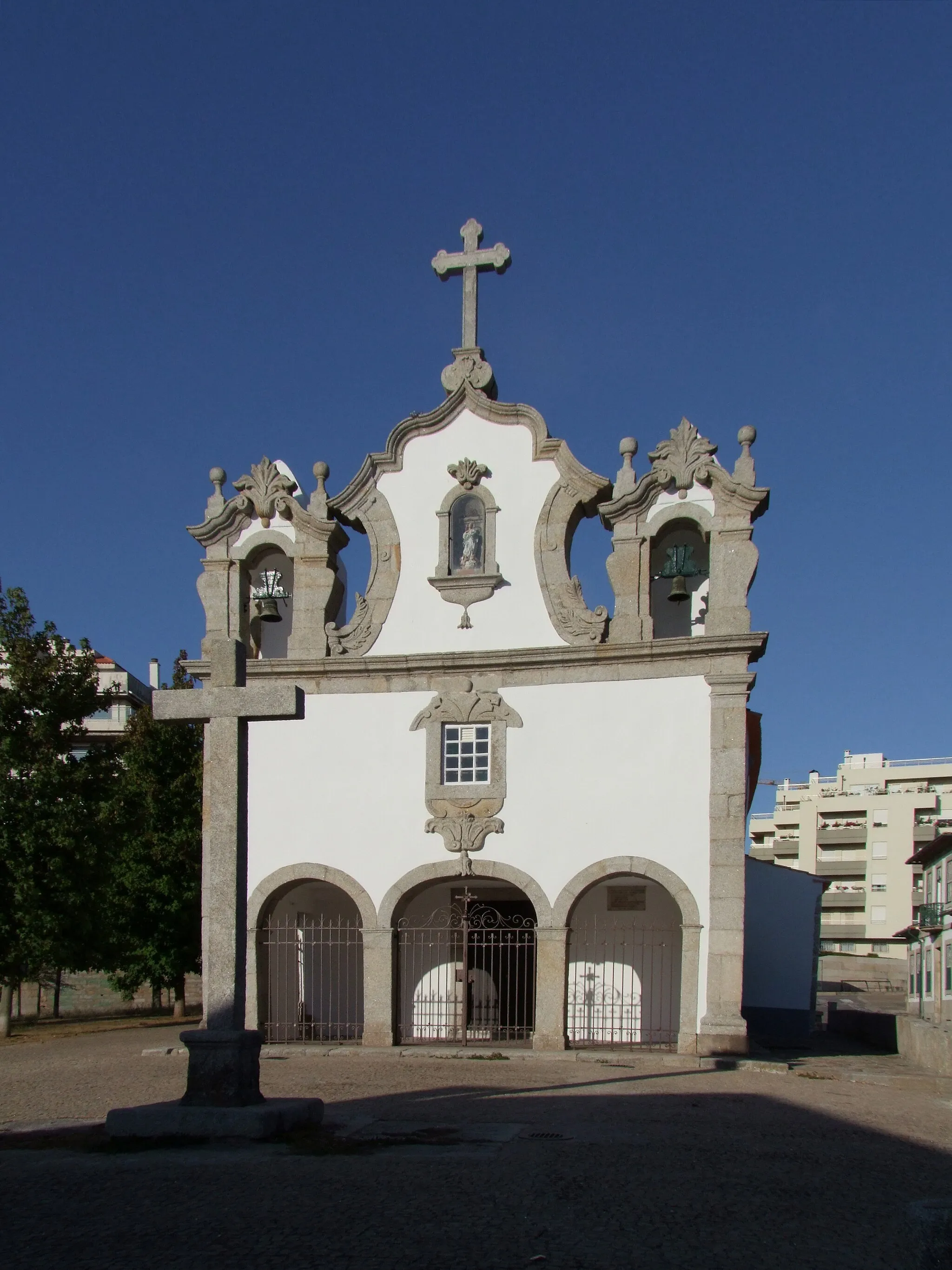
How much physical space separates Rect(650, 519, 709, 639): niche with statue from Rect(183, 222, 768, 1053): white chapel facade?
0.16 ft

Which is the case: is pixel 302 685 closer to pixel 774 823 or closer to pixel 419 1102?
pixel 419 1102

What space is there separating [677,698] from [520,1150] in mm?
9692

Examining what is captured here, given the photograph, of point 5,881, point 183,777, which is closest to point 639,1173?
point 5,881

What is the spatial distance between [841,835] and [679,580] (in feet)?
205

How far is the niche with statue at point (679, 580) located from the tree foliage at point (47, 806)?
10102 mm

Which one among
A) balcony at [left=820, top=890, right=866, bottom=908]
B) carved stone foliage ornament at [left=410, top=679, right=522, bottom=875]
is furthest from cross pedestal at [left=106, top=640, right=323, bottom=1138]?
balcony at [left=820, top=890, right=866, bottom=908]

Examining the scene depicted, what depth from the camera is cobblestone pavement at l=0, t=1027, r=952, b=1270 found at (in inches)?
233

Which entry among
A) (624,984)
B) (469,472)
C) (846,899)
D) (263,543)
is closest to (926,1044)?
(624,984)

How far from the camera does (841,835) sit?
76.6 meters

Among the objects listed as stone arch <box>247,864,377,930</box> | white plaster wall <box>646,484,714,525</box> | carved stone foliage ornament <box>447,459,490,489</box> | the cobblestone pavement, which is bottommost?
the cobblestone pavement

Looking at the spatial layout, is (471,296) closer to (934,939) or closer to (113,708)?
(934,939)

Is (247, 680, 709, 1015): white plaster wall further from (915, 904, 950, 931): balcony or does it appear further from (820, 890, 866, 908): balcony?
(820, 890, 866, 908): balcony

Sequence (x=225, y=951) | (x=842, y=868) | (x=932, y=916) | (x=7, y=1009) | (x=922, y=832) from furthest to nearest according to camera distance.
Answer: (x=842, y=868), (x=922, y=832), (x=932, y=916), (x=7, y=1009), (x=225, y=951)

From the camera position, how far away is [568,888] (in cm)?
1755
